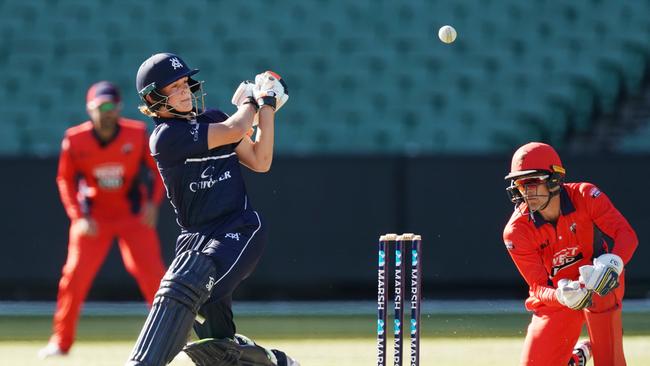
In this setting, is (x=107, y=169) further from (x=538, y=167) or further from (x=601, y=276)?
(x=601, y=276)

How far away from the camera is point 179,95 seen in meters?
6.11

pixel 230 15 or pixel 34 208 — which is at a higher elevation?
pixel 230 15

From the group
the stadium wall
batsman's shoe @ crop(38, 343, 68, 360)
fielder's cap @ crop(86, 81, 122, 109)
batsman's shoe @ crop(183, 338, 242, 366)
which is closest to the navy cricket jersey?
batsman's shoe @ crop(183, 338, 242, 366)

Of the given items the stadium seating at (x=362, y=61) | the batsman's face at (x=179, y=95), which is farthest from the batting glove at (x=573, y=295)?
the stadium seating at (x=362, y=61)

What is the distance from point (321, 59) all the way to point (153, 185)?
5.35 metres

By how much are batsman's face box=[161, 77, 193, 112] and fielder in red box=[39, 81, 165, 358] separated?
300 centimetres

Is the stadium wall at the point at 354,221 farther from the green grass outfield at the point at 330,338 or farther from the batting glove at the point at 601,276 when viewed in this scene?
the batting glove at the point at 601,276

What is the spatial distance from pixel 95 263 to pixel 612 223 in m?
3.91

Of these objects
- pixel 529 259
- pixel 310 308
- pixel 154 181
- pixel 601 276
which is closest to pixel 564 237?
pixel 529 259

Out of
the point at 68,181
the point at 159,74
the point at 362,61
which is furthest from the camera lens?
the point at 362,61

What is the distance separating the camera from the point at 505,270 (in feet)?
37.8

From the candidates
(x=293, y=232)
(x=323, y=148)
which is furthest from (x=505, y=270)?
(x=323, y=148)

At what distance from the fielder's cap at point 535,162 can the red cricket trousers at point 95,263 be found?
334cm

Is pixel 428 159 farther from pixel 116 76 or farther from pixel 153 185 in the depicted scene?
pixel 116 76
